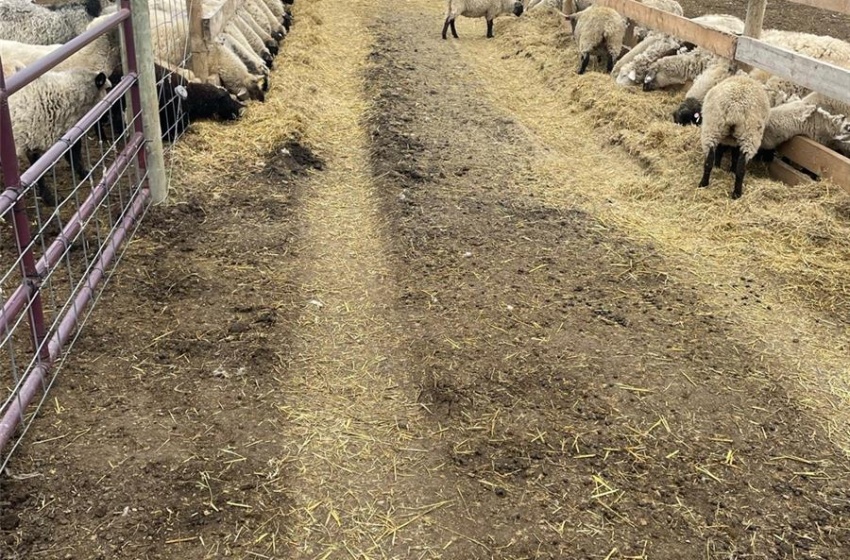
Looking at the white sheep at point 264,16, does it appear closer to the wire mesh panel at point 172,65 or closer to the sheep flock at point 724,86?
the wire mesh panel at point 172,65

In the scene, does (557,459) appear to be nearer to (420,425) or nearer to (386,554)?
(420,425)

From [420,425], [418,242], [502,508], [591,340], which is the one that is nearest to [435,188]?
[418,242]

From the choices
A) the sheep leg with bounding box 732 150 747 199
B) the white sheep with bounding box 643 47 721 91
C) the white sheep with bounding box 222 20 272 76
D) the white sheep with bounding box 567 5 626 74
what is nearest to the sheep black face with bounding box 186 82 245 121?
the white sheep with bounding box 222 20 272 76

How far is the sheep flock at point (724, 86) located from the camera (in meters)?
7.02

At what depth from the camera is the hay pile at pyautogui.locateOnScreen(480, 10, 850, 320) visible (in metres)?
5.89

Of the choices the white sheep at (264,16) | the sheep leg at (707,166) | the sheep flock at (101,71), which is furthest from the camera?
the white sheep at (264,16)

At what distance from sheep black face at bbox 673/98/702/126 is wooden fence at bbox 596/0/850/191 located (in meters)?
0.59

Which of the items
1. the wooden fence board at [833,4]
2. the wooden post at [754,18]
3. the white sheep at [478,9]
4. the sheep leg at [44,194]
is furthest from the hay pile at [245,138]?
the wooden fence board at [833,4]

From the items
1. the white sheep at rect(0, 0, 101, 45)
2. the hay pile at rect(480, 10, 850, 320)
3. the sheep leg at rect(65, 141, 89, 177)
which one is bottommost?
the hay pile at rect(480, 10, 850, 320)

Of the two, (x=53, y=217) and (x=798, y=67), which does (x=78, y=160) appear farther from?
(x=798, y=67)

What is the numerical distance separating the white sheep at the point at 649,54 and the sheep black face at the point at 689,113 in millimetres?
1738

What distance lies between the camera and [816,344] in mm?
4848

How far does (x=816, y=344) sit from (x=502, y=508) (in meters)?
2.63

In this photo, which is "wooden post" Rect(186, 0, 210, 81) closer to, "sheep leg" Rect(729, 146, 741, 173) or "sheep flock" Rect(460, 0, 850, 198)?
"sheep flock" Rect(460, 0, 850, 198)
